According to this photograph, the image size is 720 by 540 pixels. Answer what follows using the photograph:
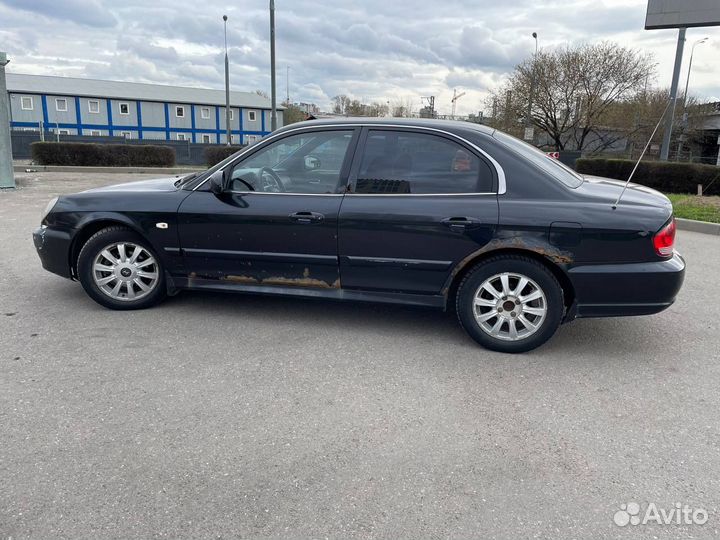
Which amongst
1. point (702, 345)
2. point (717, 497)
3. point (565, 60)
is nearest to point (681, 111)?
point (565, 60)

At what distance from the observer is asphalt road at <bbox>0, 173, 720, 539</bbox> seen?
2.38 metres

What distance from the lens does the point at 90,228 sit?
479 centimetres

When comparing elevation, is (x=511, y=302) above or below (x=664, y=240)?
below

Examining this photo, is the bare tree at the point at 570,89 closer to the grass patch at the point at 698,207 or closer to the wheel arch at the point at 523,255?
the grass patch at the point at 698,207

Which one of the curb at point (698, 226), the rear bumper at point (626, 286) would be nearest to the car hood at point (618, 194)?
the rear bumper at point (626, 286)

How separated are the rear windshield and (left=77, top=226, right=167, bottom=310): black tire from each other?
3.04 m

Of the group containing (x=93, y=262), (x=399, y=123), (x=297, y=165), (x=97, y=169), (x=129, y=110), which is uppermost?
(x=129, y=110)

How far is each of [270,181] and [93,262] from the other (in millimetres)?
1703

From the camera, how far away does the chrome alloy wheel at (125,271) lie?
471 cm

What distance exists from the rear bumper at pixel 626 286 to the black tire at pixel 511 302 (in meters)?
0.17

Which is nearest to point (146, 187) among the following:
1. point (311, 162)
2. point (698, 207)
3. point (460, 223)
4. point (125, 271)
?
point (125, 271)

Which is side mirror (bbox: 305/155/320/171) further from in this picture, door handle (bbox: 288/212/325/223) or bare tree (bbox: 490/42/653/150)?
bare tree (bbox: 490/42/653/150)

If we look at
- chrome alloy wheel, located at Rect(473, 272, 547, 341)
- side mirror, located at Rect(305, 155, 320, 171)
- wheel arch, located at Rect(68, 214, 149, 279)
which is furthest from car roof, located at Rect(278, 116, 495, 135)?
wheel arch, located at Rect(68, 214, 149, 279)

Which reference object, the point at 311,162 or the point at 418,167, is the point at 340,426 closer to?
the point at 418,167
